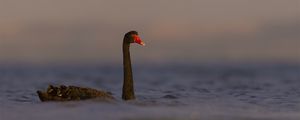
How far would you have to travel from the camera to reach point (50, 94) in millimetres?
20203

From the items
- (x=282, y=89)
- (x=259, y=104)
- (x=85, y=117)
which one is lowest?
(x=85, y=117)

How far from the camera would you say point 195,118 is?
57.7 feet

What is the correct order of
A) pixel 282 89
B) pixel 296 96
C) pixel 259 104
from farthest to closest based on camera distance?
pixel 282 89 → pixel 296 96 → pixel 259 104

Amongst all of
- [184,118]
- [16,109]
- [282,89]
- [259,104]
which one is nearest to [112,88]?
[282,89]

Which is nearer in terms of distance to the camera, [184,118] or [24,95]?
[184,118]

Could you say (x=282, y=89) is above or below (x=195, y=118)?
above

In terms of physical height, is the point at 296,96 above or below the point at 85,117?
above

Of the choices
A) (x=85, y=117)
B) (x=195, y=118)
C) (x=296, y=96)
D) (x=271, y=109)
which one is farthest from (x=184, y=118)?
(x=296, y=96)

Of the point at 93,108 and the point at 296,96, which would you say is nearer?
the point at 93,108

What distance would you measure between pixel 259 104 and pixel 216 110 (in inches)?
97.9

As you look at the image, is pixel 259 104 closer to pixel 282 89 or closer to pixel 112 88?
pixel 282 89

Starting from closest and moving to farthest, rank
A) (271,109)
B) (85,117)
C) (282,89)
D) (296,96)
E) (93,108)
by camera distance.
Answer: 1. (85,117)
2. (93,108)
3. (271,109)
4. (296,96)
5. (282,89)

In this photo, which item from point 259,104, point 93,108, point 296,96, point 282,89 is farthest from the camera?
point 282,89

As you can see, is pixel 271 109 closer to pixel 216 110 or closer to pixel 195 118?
pixel 216 110
